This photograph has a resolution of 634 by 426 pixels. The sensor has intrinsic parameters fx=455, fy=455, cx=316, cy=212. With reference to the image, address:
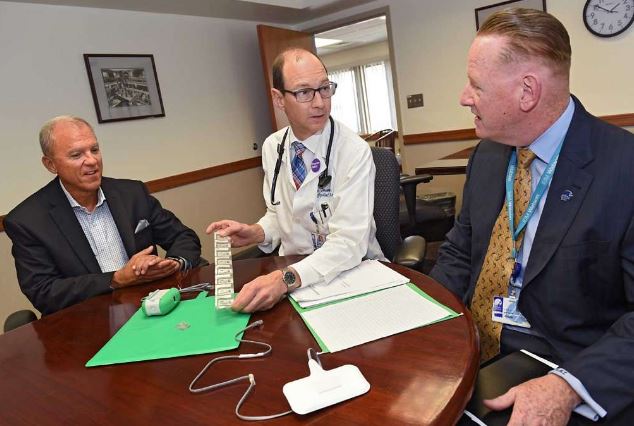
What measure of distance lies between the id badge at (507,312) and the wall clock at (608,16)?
353cm

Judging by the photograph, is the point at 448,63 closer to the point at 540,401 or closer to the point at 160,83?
the point at 160,83

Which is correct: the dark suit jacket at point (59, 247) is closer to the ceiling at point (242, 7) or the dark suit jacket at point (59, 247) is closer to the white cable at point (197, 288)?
the white cable at point (197, 288)

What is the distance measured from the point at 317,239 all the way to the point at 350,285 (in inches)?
21.9

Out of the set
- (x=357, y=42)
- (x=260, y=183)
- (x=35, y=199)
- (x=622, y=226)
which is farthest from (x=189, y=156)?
(x=357, y=42)

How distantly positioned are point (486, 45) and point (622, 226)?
53 centimetres

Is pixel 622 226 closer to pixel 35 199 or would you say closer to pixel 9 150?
pixel 35 199

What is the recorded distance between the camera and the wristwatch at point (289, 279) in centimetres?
126

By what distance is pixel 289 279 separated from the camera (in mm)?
1274

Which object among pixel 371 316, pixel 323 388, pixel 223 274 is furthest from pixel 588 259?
pixel 223 274

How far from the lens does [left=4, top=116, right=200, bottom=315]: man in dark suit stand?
1639mm

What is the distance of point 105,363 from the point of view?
39.6 inches

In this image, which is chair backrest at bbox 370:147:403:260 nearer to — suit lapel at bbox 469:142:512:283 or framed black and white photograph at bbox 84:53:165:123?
suit lapel at bbox 469:142:512:283

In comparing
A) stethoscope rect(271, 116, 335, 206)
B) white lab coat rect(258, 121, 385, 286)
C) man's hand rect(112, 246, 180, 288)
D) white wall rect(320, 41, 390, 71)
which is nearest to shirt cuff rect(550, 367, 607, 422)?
white lab coat rect(258, 121, 385, 286)

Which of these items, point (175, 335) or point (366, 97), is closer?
point (175, 335)
